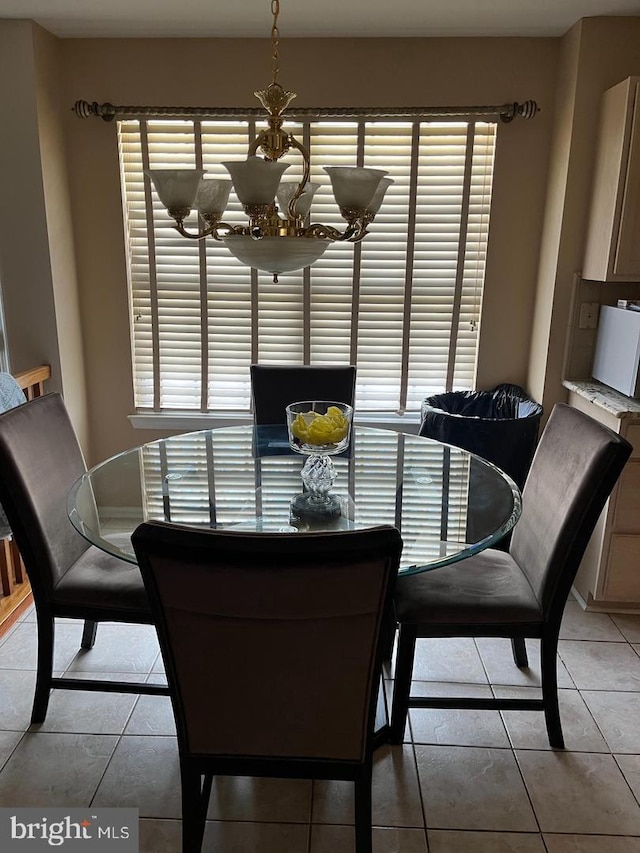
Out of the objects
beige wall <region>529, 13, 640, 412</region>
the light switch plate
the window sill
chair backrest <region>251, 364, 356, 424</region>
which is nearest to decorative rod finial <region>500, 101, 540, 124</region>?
beige wall <region>529, 13, 640, 412</region>

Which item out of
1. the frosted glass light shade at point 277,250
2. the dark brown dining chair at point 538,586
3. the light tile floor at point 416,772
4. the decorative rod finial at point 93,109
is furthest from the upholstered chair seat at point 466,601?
the decorative rod finial at point 93,109

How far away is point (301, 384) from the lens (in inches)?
106

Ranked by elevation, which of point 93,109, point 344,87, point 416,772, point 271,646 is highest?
point 344,87

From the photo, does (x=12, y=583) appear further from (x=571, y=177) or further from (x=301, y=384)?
(x=571, y=177)

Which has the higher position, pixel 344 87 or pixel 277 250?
pixel 344 87

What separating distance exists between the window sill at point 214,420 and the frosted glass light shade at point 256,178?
5.95ft

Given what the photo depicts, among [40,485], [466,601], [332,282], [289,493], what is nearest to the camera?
[466,601]

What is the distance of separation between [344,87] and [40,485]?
87.4 inches

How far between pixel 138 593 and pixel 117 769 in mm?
501

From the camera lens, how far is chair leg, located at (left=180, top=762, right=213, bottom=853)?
4.45 ft

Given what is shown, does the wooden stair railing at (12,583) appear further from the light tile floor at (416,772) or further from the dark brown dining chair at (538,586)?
the dark brown dining chair at (538,586)

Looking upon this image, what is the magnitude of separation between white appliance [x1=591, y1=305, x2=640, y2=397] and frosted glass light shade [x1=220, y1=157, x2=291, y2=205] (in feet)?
5.19

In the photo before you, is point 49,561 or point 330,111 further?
point 330,111

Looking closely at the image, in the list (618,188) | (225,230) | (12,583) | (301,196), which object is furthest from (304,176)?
(12,583)
